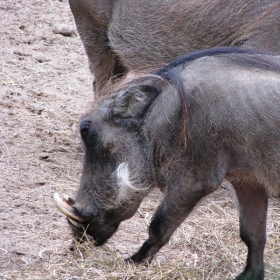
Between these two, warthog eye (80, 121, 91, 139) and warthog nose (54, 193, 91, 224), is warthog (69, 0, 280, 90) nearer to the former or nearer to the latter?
warthog eye (80, 121, 91, 139)

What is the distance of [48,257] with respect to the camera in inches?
143

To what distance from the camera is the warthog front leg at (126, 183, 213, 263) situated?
3262 mm

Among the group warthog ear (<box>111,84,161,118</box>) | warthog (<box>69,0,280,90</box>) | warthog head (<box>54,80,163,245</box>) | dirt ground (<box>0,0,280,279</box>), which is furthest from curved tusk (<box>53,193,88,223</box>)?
warthog (<box>69,0,280,90</box>)

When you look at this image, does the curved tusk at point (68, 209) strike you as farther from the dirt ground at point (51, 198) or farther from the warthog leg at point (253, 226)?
the warthog leg at point (253, 226)

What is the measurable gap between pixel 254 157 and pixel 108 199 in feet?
2.26

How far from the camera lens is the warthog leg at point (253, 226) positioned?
3.55m

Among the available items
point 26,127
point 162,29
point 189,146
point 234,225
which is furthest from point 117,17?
point 189,146

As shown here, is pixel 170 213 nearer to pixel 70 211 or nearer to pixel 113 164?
pixel 113 164

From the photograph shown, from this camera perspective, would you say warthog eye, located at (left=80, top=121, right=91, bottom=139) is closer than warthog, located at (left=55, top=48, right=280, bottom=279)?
No

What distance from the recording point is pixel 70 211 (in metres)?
3.44

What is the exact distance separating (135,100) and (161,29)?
1397mm

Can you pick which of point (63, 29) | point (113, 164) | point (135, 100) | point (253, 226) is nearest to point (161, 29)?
point (135, 100)

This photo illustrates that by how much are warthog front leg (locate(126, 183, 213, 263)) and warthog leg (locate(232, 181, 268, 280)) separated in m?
0.35

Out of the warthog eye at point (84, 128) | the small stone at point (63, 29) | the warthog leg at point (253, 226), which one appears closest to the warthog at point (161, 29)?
the warthog leg at point (253, 226)
